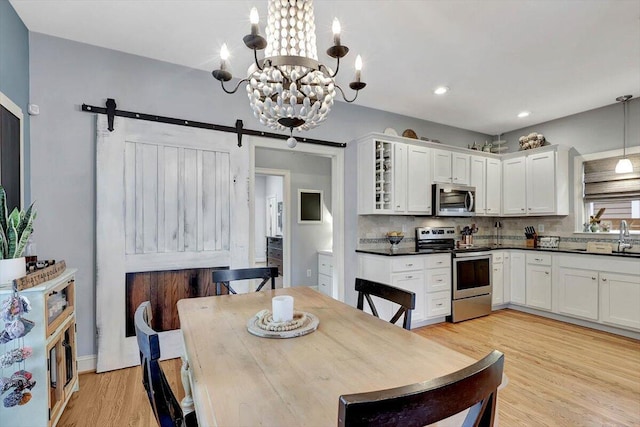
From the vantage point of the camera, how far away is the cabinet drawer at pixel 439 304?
395 centimetres

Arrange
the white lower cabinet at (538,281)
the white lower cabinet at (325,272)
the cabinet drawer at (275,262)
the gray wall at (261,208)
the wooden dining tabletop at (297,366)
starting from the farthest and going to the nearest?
the gray wall at (261,208), the cabinet drawer at (275,262), the white lower cabinet at (325,272), the white lower cabinet at (538,281), the wooden dining tabletop at (297,366)

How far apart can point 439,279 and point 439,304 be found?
0.31 metres

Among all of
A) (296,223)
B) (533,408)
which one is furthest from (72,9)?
(533,408)

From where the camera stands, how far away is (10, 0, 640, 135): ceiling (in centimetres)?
224

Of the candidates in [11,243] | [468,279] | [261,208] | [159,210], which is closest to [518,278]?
[468,279]

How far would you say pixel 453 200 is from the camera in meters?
4.49

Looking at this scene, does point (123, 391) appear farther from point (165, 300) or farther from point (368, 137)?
point (368, 137)

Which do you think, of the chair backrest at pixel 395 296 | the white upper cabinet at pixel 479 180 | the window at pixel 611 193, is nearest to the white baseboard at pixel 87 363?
the chair backrest at pixel 395 296

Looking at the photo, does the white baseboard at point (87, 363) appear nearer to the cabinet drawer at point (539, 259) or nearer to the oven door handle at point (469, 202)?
the oven door handle at point (469, 202)

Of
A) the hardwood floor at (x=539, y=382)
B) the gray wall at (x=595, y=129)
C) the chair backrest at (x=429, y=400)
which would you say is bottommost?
the hardwood floor at (x=539, y=382)

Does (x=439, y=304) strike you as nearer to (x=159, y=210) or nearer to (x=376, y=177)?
(x=376, y=177)

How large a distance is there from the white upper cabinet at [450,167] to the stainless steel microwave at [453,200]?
0.31ft

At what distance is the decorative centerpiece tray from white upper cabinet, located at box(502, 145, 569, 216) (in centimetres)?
438

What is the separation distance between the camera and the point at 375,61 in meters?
3.00
